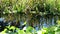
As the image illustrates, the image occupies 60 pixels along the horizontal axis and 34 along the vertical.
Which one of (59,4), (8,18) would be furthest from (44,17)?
(8,18)

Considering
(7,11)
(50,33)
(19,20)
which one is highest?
(7,11)

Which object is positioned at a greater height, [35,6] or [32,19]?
[35,6]

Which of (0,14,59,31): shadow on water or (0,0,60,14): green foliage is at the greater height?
(0,0,60,14): green foliage

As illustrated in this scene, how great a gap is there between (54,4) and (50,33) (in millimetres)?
3406

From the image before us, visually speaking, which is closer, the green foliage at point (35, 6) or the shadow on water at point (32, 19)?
the shadow on water at point (32, 19)

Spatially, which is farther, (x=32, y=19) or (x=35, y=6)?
(x=35, y=6)

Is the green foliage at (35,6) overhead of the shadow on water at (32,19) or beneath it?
overhead

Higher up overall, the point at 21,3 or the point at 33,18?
the point at 21,3

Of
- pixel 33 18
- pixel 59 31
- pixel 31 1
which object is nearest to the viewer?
pixel 59 31

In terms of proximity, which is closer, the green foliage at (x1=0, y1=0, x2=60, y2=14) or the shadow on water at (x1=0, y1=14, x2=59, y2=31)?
the shadow on water at (x1=0, y1=14, x2=59, y2=31)

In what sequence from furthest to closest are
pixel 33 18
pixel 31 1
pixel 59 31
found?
pixel 31 1, pixel 33 18, pixel 59 31

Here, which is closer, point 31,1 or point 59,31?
point 59,31

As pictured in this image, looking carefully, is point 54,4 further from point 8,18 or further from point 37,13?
point 8,18

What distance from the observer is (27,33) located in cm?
88
